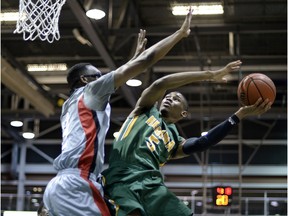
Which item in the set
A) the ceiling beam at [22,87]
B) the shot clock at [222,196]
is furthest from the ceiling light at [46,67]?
the shot clock at [222,196]

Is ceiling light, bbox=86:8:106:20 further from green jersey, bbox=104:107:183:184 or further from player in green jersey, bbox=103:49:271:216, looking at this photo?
green jersey, bbox=104:107:183:184

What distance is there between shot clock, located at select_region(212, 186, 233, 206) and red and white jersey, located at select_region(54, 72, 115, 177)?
1145 cm

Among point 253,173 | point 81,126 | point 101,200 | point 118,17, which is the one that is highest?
point 118,17

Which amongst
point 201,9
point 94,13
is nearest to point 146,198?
point 94,13

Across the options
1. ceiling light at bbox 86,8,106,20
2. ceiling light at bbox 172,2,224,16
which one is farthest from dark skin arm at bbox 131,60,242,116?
ceiling light at bbox 172,2,224,16

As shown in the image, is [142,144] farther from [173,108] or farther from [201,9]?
[201,9]

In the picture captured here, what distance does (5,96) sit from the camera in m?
20.1

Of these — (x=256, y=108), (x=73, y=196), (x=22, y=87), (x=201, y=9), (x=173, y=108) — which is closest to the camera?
(x=73, y=196)

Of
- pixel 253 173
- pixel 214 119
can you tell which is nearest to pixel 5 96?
pixel 214 119

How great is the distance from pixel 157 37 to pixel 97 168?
11046 millimetres

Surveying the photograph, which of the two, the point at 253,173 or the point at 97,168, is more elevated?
the point at 253,173

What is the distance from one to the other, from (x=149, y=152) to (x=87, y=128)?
2.53 feet

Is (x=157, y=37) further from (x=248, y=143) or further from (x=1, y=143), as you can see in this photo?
(x=1, y=143)

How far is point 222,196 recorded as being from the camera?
1552 cm
